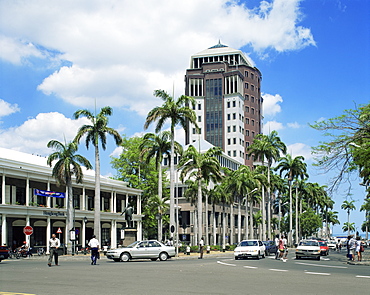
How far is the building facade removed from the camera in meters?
48.1

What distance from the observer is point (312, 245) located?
37094 millimetres

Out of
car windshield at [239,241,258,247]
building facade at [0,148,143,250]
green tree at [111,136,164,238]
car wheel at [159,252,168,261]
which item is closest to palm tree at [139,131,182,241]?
building facade at [0,148,143,250]

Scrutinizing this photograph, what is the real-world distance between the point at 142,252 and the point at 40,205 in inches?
928

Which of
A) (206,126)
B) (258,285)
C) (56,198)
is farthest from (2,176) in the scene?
(206,126)

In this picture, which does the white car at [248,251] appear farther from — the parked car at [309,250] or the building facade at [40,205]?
the building facade at [40,205]

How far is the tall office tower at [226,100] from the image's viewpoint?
126m

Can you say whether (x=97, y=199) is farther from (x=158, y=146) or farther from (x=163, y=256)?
(x=163, y=256)

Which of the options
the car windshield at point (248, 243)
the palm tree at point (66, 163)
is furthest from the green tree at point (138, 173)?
the car windshield at point (248, 243)

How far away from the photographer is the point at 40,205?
172 feet

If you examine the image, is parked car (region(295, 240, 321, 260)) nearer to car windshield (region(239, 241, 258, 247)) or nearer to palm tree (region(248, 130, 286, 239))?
car windshield (region(239, 241, 258, 247))

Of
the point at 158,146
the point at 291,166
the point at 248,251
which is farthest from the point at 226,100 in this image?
the point at 248,251

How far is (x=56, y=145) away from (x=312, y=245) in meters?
27.0

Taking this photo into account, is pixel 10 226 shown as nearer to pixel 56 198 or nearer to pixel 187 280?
pixel 56 198

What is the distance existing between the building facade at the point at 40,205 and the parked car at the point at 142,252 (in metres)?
12.6
